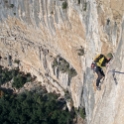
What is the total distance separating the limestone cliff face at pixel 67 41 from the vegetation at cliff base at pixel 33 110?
34.9 inches

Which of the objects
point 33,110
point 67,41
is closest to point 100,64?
point 67,41

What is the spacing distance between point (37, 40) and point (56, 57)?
1.56 meters

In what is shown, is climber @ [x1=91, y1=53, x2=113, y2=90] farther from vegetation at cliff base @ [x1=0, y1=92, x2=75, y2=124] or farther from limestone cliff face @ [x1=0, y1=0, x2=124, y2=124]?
vegetation at cliff base @ [x1=0, y1=92, x2=75, y2=124]

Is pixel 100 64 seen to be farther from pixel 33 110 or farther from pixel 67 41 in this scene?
pixel 33 110

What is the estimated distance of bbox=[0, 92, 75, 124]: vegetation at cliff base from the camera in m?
20.3

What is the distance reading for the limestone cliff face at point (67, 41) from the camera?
13.6 metres

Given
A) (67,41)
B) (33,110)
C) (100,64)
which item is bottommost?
(33,110)

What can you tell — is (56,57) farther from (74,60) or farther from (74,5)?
(74,5)

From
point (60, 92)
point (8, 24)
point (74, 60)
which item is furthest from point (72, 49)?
point (8, 24)

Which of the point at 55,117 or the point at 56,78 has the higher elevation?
the point at 56,78

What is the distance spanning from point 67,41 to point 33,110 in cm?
433

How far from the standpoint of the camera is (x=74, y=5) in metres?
17.6

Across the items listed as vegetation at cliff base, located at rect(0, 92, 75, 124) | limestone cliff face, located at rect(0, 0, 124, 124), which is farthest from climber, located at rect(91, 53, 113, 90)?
vegetation at cliff base, located at rect(0, 92, 75, 124)

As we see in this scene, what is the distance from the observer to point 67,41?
64.5ft
